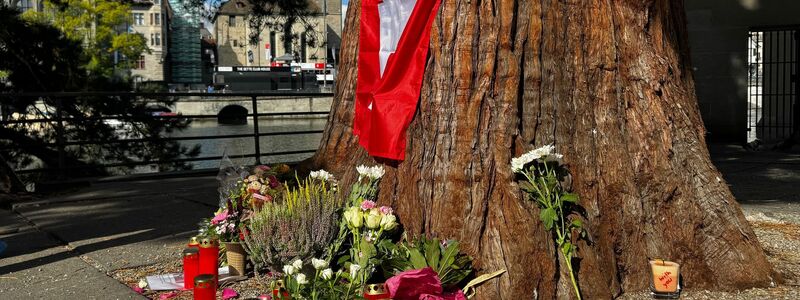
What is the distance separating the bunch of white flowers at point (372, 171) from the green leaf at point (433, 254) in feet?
2.30

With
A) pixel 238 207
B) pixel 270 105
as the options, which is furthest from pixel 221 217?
pixel 270 105

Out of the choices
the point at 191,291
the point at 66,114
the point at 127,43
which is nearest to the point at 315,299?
the point at 191,291

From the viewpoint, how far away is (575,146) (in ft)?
14.9

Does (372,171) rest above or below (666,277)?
above

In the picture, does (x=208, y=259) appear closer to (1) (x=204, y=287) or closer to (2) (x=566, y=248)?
(1) (x=204, y=287)

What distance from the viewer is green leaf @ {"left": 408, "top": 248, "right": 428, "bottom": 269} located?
14.0 feet

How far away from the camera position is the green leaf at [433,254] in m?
4.23

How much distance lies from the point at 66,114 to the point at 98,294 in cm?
1220

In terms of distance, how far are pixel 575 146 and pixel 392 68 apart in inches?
44.5

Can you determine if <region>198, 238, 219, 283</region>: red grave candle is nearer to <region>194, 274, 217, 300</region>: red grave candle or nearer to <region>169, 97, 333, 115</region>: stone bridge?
<region>194, 274, 217, 300</region>: red grave candle

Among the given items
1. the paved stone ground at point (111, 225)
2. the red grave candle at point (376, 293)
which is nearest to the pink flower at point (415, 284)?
the red grave candle at point (376, 293)

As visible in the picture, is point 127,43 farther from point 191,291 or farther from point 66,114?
point 191,291

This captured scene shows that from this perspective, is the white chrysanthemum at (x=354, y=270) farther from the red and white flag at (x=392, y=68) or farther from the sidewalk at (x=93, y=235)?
the sidewalk at (x=93, y=235)

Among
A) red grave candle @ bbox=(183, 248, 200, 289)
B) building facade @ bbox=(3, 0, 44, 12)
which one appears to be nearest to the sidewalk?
red grave candle @ bbox=(183, 248, 200, 289)
